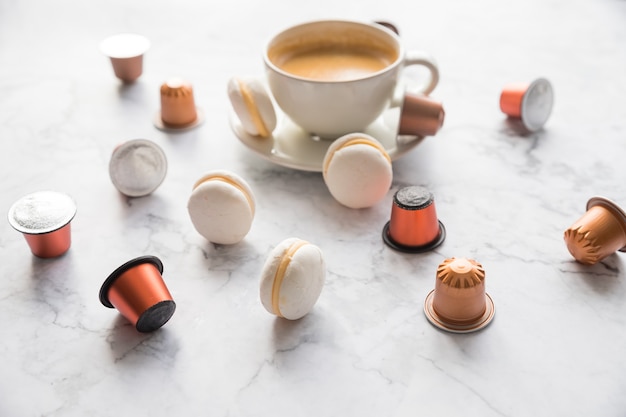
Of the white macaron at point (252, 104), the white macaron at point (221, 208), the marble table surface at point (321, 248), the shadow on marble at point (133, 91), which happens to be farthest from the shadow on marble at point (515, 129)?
the shadow on marble at point (133, 91)

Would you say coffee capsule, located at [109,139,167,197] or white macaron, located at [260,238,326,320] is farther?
coffee capsule, located at [109,139,167,197]

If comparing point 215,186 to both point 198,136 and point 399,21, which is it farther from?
point 399,21

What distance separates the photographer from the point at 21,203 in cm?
105

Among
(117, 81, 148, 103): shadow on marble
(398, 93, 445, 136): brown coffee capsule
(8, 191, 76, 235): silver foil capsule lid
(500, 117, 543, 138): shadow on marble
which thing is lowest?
(117, 81, 148, 103): shadow on marble

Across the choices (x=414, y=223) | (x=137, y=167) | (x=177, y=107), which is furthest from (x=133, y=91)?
(x=414, y=223)

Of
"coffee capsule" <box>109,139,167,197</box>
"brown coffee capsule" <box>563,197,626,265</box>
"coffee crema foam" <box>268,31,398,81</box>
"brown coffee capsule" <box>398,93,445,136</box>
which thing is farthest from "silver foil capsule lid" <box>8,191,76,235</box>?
"brown coffee capsule" <box>563,197,626,265</box>

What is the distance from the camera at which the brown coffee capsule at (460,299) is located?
903 mm

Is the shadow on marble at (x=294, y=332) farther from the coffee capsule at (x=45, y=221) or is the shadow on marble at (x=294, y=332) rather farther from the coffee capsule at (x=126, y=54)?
the coffee capsule at (x=126, y=54)

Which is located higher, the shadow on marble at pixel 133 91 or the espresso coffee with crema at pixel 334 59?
the espresso coffee with crema at pixel 334 59

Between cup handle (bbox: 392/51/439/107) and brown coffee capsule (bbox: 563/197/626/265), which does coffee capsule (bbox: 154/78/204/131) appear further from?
brown coffee capsule (bbox: 563/197/626/265)

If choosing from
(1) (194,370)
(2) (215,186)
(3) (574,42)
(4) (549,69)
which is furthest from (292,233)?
(3) (574,42)

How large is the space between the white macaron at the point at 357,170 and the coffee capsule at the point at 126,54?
57cm

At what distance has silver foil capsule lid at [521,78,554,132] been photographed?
4.32 feet

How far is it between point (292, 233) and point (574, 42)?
2.95ft
